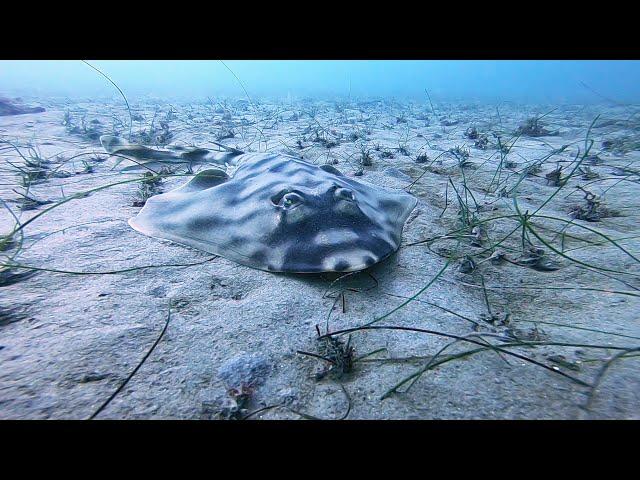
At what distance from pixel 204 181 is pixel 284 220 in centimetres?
167

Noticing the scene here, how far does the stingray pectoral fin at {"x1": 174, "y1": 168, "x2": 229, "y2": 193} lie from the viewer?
3.41m

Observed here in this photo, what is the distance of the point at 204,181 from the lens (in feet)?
11.6

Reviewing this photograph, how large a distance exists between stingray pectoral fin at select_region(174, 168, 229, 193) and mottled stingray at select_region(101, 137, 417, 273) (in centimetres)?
2

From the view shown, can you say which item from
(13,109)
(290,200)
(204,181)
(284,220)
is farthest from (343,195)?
(13,109)

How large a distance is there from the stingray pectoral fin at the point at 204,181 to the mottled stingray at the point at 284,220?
2 centimetres

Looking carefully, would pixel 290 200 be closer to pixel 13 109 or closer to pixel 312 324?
pixel 312 324

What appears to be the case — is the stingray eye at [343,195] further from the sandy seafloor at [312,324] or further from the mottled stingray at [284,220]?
the sandy seafloor at [312,324]

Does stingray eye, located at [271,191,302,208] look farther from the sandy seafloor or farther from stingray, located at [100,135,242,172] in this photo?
stingray, located at [100,135,242,172]

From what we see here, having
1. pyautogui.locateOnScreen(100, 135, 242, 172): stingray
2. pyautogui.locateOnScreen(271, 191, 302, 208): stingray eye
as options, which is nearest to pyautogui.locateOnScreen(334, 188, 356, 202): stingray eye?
pyautogui.locateOnScreen(271, 191, 302, 208): stingray eye

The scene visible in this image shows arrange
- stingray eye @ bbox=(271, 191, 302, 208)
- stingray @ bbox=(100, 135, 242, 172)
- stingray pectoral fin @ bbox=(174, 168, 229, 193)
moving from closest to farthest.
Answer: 1. stingray eye @ bbox=(271, 191, 302, 208)
2. stingray pectoral fin @ bbox=(174, 168, 229, 193)
3. stingray @ bbox=(100, 135, 242, 172)
